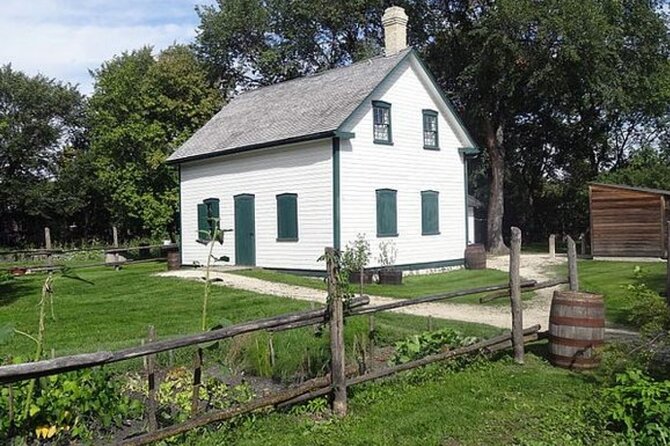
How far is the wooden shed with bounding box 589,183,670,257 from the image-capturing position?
69.4 feet

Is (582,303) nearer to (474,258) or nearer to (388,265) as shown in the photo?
(388,265)

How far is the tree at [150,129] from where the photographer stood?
28.9 metres

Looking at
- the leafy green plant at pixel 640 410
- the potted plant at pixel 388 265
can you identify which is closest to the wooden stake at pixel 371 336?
the leafy green plant at pixel 640 410

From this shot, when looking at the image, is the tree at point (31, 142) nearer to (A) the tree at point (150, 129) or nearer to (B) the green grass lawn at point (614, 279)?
(A) the tree at point (150, 129)

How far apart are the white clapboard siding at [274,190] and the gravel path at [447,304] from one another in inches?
63.2

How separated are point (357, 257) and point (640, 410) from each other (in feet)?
39.7

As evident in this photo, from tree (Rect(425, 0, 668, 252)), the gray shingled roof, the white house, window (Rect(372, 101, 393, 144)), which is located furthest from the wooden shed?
the gray shingled roof

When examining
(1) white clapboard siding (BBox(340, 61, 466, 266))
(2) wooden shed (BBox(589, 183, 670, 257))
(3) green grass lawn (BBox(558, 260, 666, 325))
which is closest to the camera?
(3) green grass lawn (BBox(558, 260, 666, 325))

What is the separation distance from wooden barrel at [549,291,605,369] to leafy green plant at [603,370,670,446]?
1841 millimetres

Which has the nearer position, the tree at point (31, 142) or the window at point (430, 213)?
the window at point (430, 213)

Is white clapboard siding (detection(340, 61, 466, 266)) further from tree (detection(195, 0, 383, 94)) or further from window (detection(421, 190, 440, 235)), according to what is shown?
tree (detection(195, 0, 383, 94))

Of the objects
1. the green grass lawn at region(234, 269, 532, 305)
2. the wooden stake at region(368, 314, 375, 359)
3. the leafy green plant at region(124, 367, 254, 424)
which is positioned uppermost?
the wooden stake at region(368, 314, 375, 359)

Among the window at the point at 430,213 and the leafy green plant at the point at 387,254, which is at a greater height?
the window at the point at 430,213

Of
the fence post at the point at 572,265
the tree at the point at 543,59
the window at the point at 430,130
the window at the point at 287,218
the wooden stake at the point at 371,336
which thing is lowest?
the wooden stake at the point at 371,336
